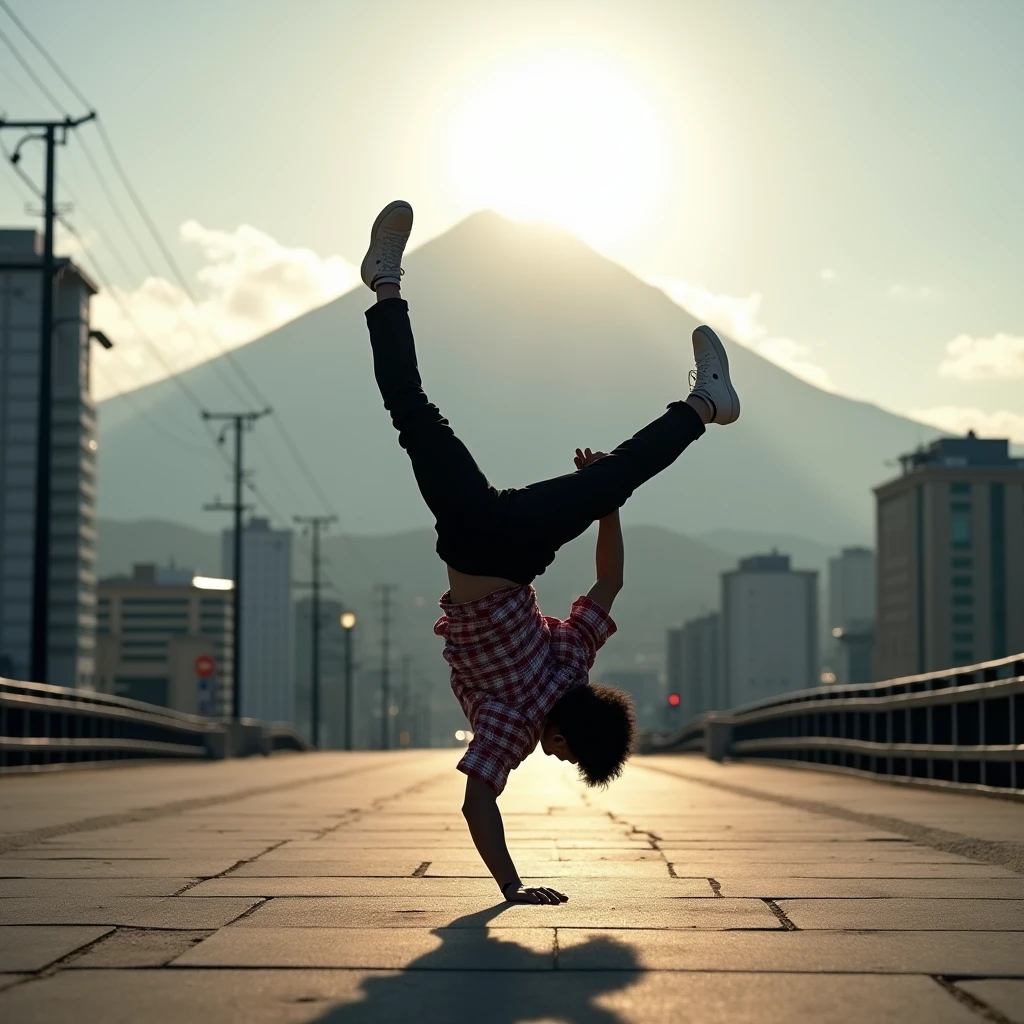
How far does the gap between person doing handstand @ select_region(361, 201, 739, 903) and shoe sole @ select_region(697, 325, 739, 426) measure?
0.73 m

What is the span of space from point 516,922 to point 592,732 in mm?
645

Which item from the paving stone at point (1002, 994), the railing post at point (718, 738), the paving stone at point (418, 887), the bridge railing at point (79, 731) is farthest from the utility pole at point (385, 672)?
the paving stone at point (1002, 994)

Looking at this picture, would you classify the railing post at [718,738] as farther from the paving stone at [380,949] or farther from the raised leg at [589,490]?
the paving stone at [380,949]

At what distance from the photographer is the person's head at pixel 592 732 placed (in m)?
4.70

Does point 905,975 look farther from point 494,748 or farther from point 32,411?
Answer: point 32,411

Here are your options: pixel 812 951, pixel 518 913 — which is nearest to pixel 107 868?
pixel 518 913

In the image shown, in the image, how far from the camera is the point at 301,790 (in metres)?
14.2

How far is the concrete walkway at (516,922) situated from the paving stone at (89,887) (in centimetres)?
2

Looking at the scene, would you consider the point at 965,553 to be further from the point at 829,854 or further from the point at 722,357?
the point at 722,357

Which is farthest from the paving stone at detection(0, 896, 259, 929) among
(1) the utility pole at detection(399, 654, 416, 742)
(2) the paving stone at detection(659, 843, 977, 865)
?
(1) the utility pole at detection(399, 654, 416, 742)

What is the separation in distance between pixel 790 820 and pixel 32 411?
117279mm

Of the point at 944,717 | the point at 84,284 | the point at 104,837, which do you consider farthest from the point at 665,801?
the point at 84,284

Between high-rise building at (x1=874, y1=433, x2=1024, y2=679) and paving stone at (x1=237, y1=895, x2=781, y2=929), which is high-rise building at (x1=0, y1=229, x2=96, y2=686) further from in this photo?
paving stone at (x1=237, y1=895, x2=781, y2=929)

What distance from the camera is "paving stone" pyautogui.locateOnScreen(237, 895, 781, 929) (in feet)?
13.9
